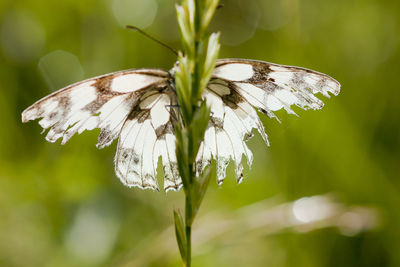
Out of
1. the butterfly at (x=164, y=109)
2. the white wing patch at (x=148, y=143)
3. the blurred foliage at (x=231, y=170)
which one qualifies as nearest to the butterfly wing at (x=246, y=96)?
the butterfly at (x=164, y=109)

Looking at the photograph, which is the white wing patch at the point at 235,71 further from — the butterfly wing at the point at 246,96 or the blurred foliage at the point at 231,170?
the blurred foliage at the point at 231,170

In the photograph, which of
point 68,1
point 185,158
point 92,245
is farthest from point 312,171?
point 68,1

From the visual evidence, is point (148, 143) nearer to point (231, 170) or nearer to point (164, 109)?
point (164, 109)

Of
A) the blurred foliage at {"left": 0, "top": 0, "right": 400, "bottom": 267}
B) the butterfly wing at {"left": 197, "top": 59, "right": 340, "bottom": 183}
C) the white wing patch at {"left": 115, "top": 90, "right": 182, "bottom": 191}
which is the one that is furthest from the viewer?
the blurred foliage at {"left": 0, "top": 0, "right": 400, "bottom": 267}

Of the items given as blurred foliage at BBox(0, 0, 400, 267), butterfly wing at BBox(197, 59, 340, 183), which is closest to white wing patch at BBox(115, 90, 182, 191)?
butterfly wing at BBox(197, 59, 340, 183)

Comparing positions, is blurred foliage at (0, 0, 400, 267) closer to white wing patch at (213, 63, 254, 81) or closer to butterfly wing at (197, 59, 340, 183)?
butterfly wing at (197, 59, 340, 183)

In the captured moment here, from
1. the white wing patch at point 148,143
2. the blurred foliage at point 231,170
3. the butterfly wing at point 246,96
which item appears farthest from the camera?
the blurred foliage at point 231,170

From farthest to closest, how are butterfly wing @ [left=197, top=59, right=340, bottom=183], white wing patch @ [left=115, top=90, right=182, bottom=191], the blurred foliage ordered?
the blurred foliage → white wing patch @ [left=115, top=90, right=182, bottom=191] → butterfly wing @ [left=197, top=59, right=340, bottom=183]

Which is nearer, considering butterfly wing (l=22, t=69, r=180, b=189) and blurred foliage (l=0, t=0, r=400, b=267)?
butterfly wing (l=22, t=69, r=180, b=189)

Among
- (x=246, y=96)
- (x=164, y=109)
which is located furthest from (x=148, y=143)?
(x=246, y=96)
